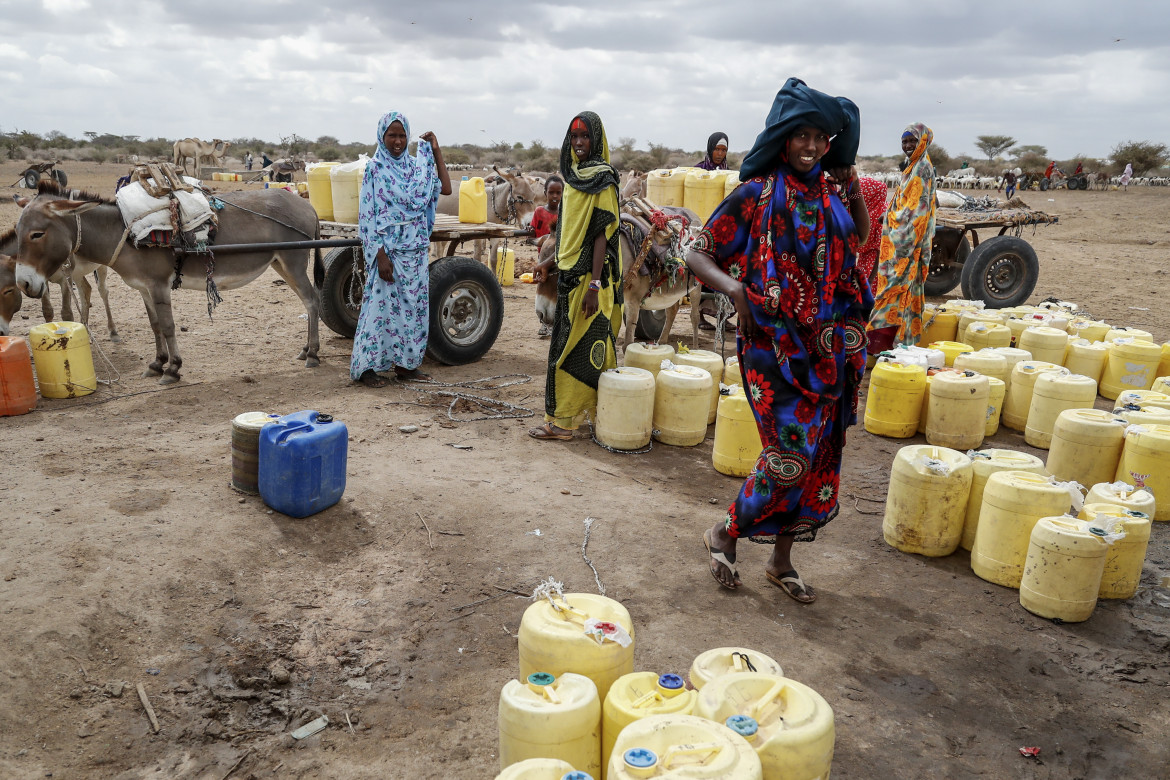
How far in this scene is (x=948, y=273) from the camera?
39.5ft

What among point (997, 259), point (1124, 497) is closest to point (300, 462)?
point (1124, 497)

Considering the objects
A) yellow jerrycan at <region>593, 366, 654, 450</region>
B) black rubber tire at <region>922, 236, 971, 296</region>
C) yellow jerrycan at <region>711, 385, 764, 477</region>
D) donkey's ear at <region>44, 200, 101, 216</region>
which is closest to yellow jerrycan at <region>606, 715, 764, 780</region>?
yellow jerrycan at <region>711, 385, 764, 477</region>

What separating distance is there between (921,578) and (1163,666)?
103cm

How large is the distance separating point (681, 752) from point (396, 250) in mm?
5491

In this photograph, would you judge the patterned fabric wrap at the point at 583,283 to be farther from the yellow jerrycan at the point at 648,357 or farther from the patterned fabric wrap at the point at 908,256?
the patterned fabric wrap at the point at 908,256

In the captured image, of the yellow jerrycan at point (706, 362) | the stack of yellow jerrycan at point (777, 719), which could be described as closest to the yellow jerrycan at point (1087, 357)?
the yellow jerrycan at point (706, 362)

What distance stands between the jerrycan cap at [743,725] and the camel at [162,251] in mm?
6099

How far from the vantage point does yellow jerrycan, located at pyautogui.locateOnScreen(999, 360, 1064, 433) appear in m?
6.13

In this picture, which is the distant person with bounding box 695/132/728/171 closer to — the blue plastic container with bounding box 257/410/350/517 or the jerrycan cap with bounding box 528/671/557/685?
the blue plastic container with bounding box 257/410/350/517

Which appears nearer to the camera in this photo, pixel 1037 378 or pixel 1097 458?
pixel 1097 458

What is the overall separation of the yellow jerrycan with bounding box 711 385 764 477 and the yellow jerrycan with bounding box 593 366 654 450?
0.54 meters

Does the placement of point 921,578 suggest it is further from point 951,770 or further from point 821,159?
point 821,159

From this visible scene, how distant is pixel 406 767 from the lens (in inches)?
101

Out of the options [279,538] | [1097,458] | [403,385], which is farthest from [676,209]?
[279,538]
